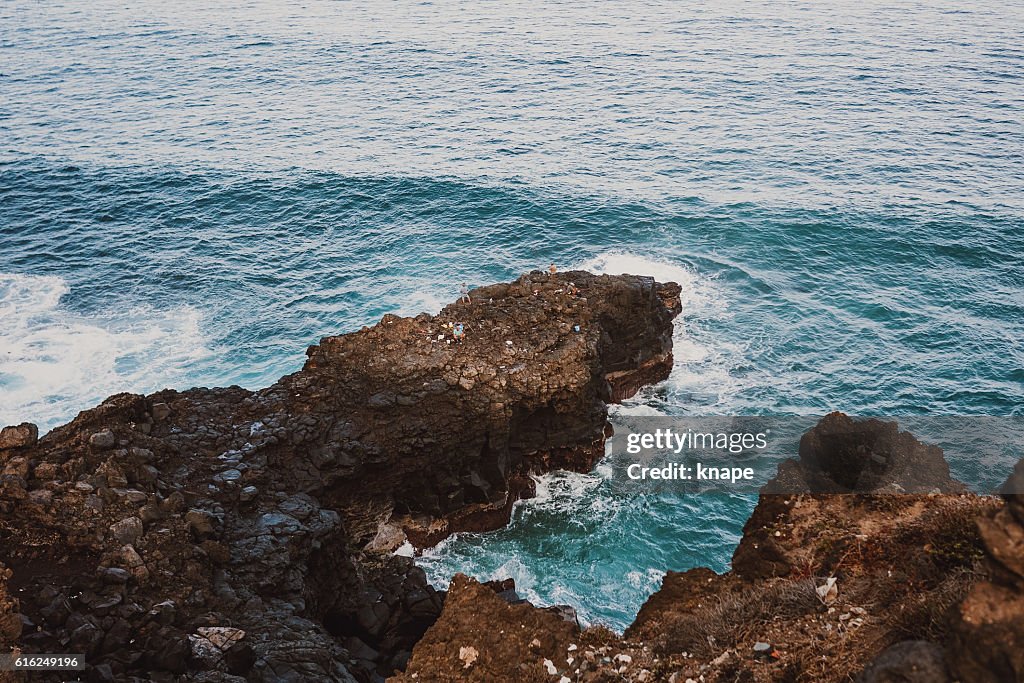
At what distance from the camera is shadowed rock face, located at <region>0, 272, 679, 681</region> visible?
18469mm

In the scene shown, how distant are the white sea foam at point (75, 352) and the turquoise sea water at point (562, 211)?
18cm

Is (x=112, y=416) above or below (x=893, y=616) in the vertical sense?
below

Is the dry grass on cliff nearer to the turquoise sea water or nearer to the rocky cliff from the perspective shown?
the rocky cliff

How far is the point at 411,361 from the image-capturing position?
29781 mm

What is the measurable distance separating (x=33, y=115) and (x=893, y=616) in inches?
3323

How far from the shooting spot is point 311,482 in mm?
26438

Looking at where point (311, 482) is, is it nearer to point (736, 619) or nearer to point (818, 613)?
point (736, 619)

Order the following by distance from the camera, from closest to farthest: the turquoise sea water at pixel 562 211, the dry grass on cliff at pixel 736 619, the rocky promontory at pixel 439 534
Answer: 1. the rocky promontory at pixel 439 534
2. the dry grass on cliff at pixel 736 619
3. the turquoise sea water at pixel 562 211

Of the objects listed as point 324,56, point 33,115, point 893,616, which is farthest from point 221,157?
point 893,616

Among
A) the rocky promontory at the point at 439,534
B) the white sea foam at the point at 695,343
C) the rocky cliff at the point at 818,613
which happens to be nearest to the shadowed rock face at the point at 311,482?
the rocky promontory at the point at 439,534

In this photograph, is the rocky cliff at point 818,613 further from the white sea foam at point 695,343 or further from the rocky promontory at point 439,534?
the white sea foam at point 695,343

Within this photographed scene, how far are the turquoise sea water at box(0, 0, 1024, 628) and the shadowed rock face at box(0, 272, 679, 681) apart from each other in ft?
8.92

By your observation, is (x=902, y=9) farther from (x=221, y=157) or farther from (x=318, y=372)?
(x=318, y=372)

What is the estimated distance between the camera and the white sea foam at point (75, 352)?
3728 centimetres
